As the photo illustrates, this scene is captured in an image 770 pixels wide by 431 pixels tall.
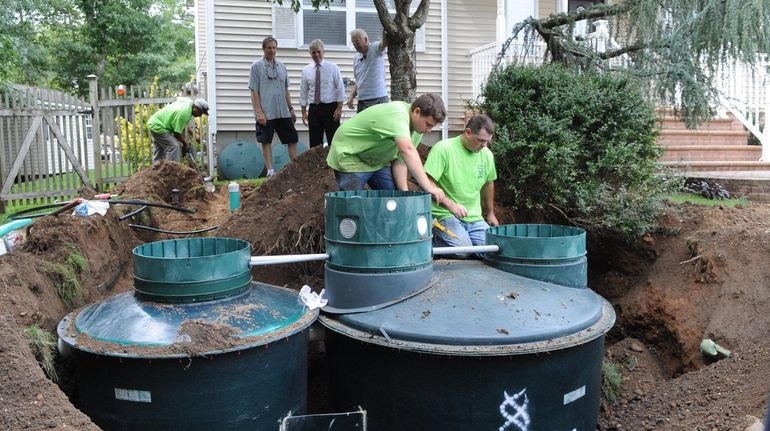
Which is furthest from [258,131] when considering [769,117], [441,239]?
[769,117]

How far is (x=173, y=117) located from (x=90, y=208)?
4.62 m

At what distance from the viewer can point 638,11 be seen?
7652 millimetres

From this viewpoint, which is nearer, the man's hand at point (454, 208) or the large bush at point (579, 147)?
the man's hand at point (454, 208)

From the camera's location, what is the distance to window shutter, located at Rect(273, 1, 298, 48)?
1273 centimetres

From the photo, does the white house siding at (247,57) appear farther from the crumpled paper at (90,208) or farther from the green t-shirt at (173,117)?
the crumpled paper at (90,208)

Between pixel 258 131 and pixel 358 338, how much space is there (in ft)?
20.0

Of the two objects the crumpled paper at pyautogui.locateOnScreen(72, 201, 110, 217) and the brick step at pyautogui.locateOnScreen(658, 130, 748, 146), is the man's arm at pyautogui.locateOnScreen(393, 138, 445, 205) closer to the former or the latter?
the crumpled paper at pyautogui.locateOnScreen(72, 201, 110, 217)

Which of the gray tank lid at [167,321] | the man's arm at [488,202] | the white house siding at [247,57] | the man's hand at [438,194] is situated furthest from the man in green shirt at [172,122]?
the gray tank lid at [167,321]

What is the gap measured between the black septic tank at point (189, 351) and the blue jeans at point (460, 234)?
5.17 feet

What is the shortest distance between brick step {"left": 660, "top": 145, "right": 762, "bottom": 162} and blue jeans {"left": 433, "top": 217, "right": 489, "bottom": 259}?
19.7 feet

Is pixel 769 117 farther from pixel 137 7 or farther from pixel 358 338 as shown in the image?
pixel 137 7

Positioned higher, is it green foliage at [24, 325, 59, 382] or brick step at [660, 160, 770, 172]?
brick step at [660, 160, 770, 172]

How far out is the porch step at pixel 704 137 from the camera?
11.1 meters

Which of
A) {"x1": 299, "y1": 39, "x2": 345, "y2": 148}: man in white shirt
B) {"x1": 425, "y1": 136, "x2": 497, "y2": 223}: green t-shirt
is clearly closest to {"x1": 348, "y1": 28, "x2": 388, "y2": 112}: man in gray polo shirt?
{"x1": 299, "y1": 39, "x2": 345, "y2": 148}: man in white shirt
